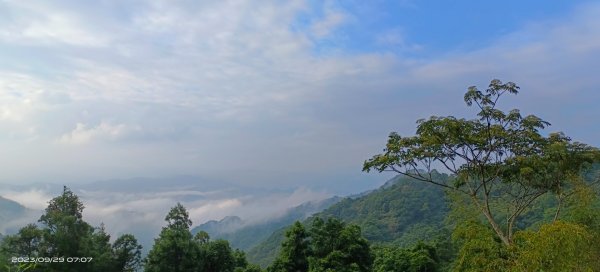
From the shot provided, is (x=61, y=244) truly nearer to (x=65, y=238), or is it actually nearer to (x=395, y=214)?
(x=65, y=238)

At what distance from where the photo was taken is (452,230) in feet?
60.3

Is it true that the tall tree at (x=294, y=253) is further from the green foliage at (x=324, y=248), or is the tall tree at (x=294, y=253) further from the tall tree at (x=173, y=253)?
the tall tree at (x=173, y=253)

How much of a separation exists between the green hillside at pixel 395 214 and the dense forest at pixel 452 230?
184 feet

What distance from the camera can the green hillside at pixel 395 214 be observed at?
107125 millimetres

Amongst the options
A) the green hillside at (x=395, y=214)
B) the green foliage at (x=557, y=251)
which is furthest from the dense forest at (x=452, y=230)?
the green hillside at (x=395, y=214)

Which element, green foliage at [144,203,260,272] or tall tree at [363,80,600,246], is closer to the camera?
tall tree at [363,80,600,246]

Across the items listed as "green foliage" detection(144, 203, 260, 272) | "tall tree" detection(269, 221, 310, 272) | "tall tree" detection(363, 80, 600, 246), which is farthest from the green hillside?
"tall tree" detection(363, 80, 600, 246)

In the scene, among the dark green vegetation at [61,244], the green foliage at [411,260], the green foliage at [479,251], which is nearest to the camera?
the green foliage at [479,251]

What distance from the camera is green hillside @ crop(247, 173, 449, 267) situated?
10712 centimetres

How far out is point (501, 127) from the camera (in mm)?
15195

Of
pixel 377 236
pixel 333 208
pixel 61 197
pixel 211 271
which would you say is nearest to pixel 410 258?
pixel 211 271

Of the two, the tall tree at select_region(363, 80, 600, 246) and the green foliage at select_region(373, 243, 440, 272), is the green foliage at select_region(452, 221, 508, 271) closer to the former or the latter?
the tall tree at select_region(363, 80, 600, 246)

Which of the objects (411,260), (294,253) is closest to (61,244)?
(294,253)

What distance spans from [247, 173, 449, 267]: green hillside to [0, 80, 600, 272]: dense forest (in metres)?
56.0
